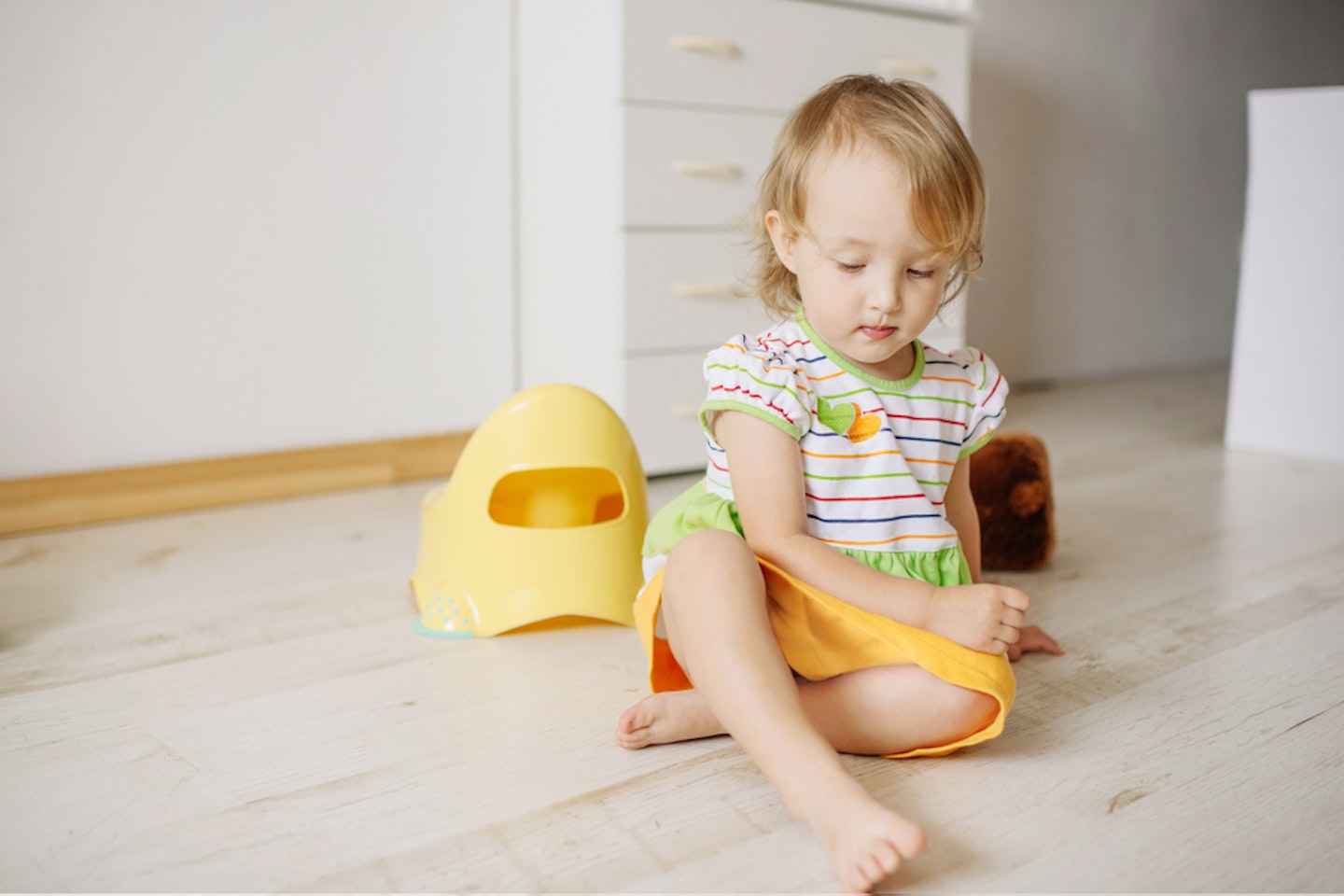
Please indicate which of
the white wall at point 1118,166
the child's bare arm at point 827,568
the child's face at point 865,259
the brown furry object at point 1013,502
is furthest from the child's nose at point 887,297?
the white wall at point 1118,166

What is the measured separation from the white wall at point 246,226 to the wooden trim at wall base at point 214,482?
0.08 ft

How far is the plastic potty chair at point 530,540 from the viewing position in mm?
1140

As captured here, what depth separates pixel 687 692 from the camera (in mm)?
910

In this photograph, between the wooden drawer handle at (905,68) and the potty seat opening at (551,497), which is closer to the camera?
the potty seat opening at (551,497)

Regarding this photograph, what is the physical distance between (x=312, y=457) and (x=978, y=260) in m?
1.13

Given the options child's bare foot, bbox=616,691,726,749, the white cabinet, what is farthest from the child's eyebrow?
the white cabinet

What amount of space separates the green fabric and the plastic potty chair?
17 centimetres

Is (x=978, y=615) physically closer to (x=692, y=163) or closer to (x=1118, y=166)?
(x=692, y=163)

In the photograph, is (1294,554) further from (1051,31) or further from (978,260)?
(1051,31)

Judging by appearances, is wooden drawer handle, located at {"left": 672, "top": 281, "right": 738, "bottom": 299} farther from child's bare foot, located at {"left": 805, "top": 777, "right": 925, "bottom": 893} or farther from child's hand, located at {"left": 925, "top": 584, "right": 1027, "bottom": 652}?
child's bare foot, located at {"left": 805, "top": 777, "right": 925, "bottom": 893}

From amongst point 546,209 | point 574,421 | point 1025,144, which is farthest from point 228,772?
point 1025,144

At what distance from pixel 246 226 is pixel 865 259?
109cm

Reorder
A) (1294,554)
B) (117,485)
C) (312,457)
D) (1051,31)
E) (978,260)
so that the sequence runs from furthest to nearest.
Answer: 1. (1051,31)
2. (312,457)
3. (117,485)
4. (1294,554)
5. (978,260)

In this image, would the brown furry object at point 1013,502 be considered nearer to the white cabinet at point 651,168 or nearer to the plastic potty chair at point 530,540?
the white cabinet at point 651,168
